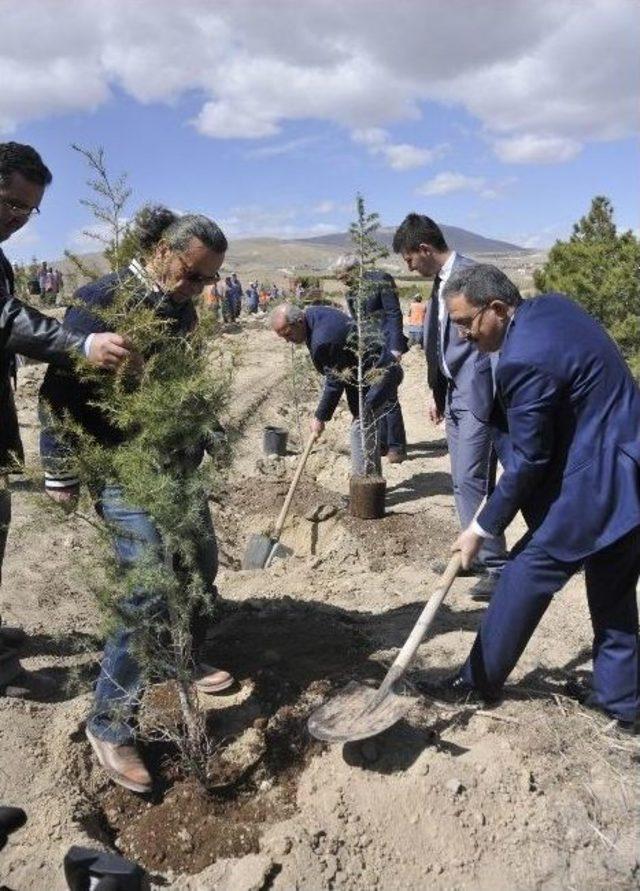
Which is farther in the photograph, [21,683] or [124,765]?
[21,683]

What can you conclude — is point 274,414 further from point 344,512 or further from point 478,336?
point 478,336

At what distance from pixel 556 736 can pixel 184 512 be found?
5.73ft

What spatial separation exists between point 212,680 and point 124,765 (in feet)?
2.18

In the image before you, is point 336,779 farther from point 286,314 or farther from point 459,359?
point 286,314

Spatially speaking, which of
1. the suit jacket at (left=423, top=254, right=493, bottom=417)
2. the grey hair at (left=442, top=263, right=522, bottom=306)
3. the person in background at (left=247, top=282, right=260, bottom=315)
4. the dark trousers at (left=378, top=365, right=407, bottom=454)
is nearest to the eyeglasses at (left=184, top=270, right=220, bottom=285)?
the grey hair at (left=442, top=263, right=522, bottom=306)

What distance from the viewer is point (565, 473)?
298 cm

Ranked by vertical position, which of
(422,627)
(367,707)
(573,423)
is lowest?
(367,707)

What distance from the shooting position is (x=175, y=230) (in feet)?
9.30

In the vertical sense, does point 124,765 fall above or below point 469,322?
Result: below

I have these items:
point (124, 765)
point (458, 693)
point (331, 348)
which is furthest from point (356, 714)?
point (331, 348)

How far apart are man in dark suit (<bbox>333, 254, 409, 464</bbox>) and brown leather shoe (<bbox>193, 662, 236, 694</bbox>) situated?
3.68 m

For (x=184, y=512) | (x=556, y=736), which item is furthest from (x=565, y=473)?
(x=184, y=512)

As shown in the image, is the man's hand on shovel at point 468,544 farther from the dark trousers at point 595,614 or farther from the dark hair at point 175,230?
the dark hair at point 175,230

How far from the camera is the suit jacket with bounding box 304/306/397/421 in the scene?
6496 millimetres
